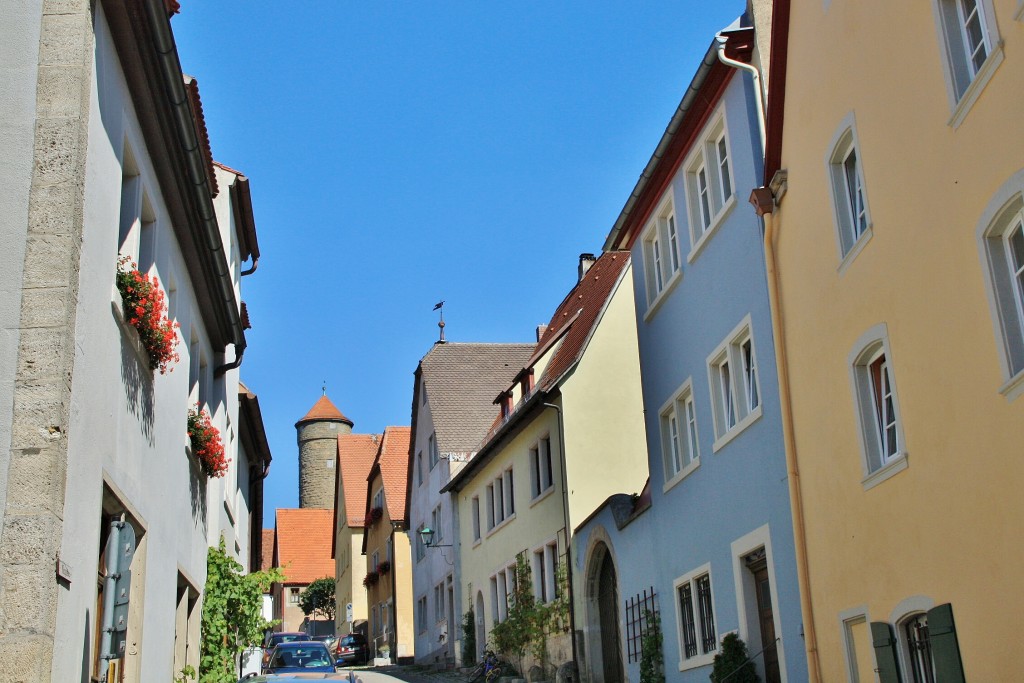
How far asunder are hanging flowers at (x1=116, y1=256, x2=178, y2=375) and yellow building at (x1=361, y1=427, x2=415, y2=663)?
115 ft

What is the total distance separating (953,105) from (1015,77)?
95 centimetres

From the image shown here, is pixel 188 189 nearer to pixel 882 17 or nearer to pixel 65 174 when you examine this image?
pixel 65 174

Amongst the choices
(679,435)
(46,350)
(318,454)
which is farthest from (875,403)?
(318,454)

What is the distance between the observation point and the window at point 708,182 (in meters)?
16.2

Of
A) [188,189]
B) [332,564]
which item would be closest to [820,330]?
[188,189]

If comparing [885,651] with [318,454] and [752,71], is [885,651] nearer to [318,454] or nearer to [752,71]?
[752,71]

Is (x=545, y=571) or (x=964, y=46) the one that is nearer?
(x=964, y=46)

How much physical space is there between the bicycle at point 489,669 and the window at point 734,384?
44.8 feet

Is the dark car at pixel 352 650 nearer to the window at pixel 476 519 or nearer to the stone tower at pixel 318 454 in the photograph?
the window at pixel 476 519

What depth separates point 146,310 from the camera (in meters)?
10.8

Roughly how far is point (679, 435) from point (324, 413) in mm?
78343

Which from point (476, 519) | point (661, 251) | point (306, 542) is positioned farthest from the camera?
point (306, 542)

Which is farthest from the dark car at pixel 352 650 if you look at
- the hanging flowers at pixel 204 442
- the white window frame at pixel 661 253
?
the hanging flowers at pixel 204 442

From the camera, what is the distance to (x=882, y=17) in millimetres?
11172
